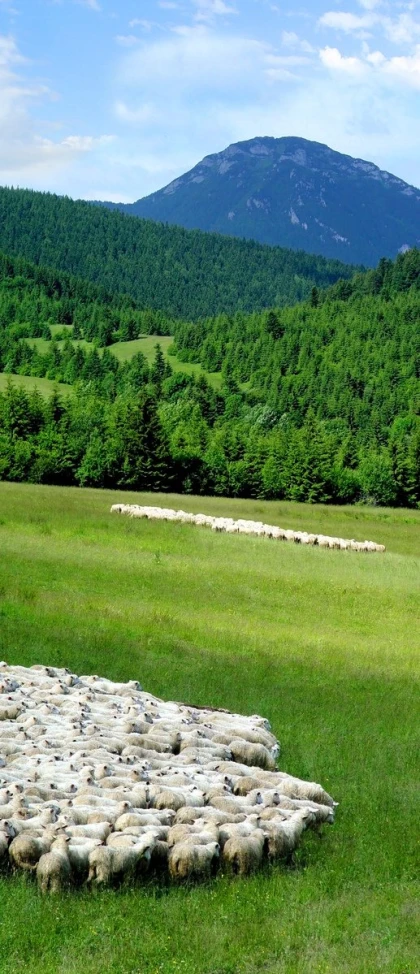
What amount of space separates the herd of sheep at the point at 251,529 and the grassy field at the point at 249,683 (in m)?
1.88

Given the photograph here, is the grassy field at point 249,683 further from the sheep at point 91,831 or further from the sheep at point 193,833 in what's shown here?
the sheep at point 91,831

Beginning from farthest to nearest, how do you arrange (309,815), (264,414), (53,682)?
(264,414)
(53,682)
(309,815)

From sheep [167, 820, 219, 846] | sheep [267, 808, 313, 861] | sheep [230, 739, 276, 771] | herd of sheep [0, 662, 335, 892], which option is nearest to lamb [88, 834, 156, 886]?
herd of sheep [0, 662, 335, 892]

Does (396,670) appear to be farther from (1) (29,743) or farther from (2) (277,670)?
(1) (29,743)

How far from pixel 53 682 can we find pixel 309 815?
302 inches

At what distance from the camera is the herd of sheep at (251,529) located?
50.9 m

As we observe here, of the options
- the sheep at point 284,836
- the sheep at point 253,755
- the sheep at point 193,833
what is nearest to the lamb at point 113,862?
the sheep at point 193,833

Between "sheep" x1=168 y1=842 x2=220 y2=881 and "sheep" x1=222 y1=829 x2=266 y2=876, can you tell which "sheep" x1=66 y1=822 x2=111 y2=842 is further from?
"sheep" x1=222 y1=829 x2=266 y2=876

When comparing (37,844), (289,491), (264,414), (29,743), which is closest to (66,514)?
(29,743)

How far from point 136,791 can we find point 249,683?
887cm

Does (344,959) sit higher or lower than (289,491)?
higher

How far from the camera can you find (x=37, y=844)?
11992 millimetres

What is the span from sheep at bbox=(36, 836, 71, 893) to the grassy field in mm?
236

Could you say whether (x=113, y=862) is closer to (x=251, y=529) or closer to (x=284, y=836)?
(x=284, y=836)
